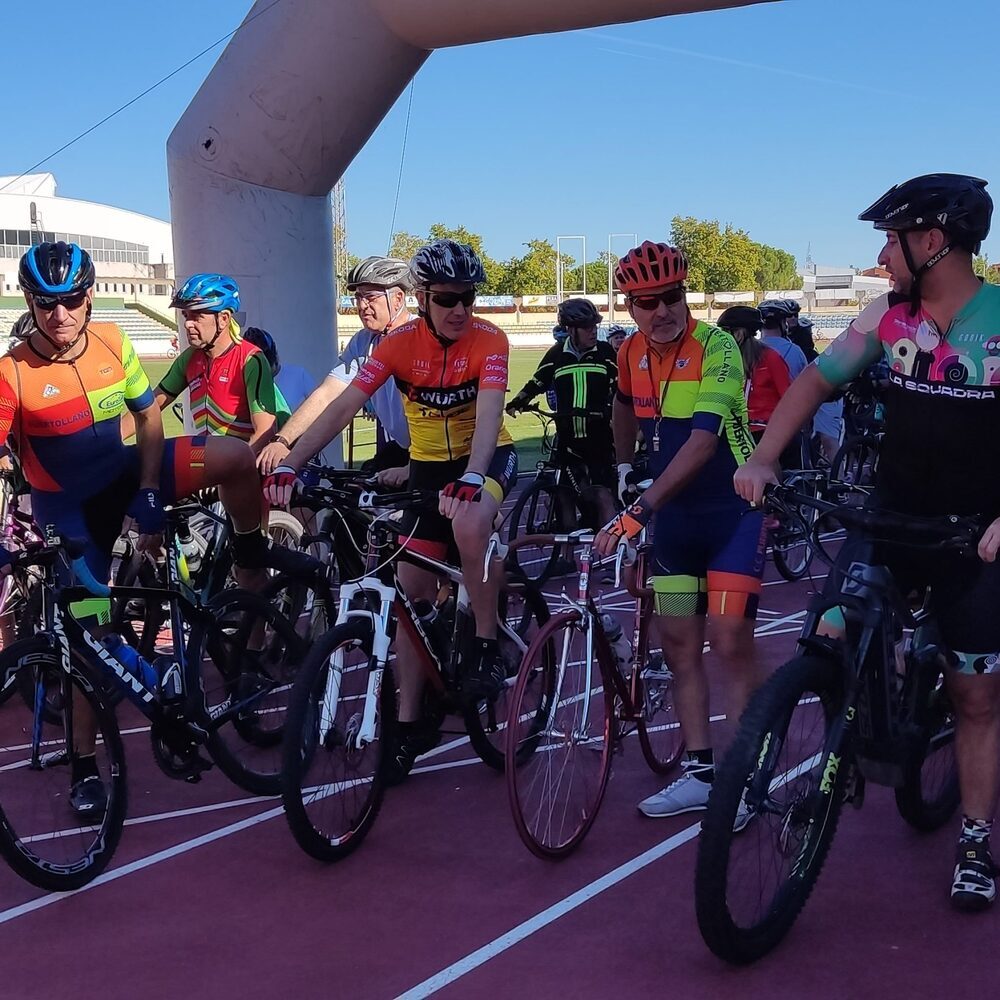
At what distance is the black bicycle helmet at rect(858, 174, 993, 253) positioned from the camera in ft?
11.7

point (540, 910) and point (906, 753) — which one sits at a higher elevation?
point (906, 753)

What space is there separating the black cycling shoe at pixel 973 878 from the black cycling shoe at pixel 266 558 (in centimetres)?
299

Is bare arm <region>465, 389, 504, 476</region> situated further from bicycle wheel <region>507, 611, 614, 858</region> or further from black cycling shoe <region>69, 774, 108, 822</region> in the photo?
black cycling shoe <region>69, 774, 108, 822</region>

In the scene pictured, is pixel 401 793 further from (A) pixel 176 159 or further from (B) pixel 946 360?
(A) pixel 176 159

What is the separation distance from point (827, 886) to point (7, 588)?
13.4ft

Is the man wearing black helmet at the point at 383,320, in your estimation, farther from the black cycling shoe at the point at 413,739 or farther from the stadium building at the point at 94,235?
the stadium building at the point at 94,235

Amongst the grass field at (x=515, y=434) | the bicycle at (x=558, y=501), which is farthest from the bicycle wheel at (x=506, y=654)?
the grass field at (x=515, y=434)

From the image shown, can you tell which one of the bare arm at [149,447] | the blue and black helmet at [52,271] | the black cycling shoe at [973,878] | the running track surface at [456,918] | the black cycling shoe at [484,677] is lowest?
the running track surface at [456,918]

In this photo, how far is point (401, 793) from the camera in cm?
503

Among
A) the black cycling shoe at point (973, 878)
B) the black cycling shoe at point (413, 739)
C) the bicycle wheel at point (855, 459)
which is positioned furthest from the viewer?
the bicycle wheel at point (855, 459)

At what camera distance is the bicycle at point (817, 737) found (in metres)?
3.37

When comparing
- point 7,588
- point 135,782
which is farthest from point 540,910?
point 7,588

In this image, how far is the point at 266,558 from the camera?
5.62 metres

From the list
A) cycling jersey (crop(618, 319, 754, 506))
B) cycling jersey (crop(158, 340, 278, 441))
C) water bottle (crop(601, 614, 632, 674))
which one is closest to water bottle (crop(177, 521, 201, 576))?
cycling jersey (crop(158, 340, 278, 441))
